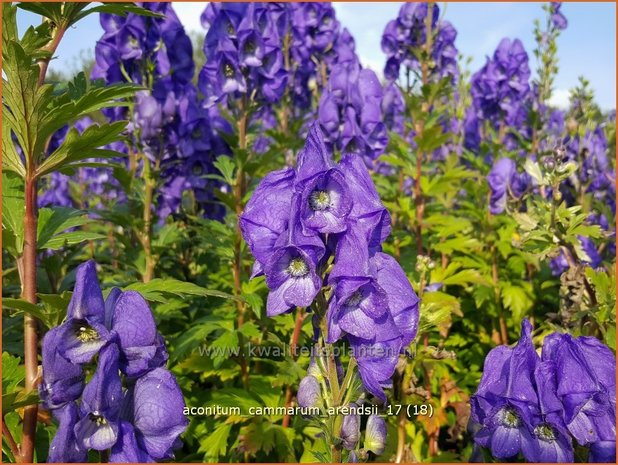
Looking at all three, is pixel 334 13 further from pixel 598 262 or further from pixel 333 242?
pixel 333 242

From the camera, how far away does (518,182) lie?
415 cm

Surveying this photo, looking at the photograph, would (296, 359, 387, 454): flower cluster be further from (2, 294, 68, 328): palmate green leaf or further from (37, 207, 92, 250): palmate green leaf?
(37, 207, 92, 250): palmate green leaf

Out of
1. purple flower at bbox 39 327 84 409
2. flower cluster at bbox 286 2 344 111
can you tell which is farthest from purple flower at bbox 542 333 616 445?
flower cluster at bbox 286 2 344 111

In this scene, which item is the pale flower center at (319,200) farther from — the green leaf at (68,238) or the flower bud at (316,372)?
the green leaf at (68,238)

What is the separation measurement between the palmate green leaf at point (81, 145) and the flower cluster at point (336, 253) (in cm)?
50

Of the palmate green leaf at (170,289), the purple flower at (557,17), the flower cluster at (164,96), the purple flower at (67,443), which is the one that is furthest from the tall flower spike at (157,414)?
the purple flower at (557,17)

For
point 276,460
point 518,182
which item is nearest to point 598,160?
point 518,182

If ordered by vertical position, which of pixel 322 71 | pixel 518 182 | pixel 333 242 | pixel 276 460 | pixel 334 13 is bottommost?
pixel 276 460

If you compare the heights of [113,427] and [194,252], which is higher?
[194,252]

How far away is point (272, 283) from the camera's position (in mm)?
1373

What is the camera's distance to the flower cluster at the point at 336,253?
133 centimetres

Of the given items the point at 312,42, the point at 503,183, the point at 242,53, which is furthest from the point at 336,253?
the point at 312,42

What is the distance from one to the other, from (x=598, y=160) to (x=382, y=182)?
1995 millimetres

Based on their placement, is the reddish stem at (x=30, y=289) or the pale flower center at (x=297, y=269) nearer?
the pale flower center at (x=297, y=269)
